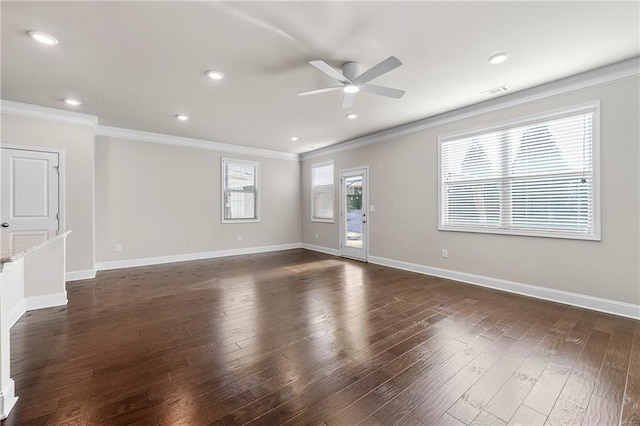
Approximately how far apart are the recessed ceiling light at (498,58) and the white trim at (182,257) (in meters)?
6.18

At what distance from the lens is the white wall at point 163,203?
5367 millimetres

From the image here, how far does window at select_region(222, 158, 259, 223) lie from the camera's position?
22.4 ft

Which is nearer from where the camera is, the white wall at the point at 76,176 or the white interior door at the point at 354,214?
the white wall at the point at 76,176

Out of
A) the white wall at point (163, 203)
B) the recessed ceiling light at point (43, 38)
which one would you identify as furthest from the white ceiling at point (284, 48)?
the white wall at point (163, 203)

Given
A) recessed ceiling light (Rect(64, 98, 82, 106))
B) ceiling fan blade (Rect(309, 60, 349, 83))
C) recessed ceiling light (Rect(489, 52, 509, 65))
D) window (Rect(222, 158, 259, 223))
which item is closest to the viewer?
ceiling fan blade (Rect(309, 60, 349, 83))

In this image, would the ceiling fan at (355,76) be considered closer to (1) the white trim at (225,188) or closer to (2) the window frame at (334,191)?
(2) the window frame at (334,191)

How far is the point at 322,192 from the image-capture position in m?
7.47

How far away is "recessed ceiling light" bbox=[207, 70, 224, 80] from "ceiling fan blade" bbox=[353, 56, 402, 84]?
1.55 m

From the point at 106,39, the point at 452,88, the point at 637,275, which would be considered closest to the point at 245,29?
the point at 106,39

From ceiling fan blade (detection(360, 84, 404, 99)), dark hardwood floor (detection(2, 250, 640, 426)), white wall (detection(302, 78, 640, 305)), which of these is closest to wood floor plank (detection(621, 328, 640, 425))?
dark hardwood floor (detection(2, 250, 640, 426))

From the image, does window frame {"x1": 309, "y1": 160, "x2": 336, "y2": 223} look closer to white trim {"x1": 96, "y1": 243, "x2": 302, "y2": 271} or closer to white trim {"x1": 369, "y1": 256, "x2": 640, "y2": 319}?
white trim {"x1": 96, "y1": 243, "x2": 302, "y2": 271}

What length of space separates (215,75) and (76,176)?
3.17 m

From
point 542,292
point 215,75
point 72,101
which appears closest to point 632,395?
point 542,292

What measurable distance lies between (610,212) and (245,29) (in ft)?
14.2
